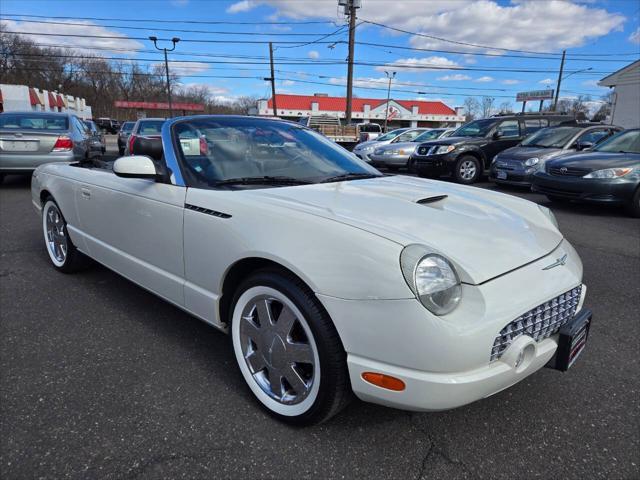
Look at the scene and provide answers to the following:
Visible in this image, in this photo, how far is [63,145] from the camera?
865 cm

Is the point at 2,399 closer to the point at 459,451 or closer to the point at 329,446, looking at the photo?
the point at 329,446

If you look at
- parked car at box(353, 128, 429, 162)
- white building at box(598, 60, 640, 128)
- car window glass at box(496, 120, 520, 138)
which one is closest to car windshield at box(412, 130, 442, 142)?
parked car at box(353, 128, 429, 162)

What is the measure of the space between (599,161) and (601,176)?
0.31 m

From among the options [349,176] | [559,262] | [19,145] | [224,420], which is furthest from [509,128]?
[224,420]

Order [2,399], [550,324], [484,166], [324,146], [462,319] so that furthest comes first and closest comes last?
1. [484,166]
2. [324,146]
3. [2,399]
4. [550,324]
5. [462,319]

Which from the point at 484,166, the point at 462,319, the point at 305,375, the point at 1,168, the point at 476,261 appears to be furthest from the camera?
the point at 484,166

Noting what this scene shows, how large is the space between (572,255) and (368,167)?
150cm

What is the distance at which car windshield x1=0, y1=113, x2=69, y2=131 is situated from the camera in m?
8.91

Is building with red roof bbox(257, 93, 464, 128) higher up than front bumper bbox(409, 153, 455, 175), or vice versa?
building with red roof bbox(257, 93, 464, 128)

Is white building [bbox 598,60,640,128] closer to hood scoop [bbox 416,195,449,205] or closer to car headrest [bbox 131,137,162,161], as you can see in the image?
hood scoop [bbox 416,195,449,205]

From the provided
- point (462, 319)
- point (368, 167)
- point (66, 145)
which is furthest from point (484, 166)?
point (462, 319)

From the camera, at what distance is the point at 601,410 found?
213 centimetres

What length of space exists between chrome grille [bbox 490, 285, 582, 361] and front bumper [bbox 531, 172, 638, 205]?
567cm

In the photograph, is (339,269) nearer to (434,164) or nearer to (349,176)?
(349,176)
